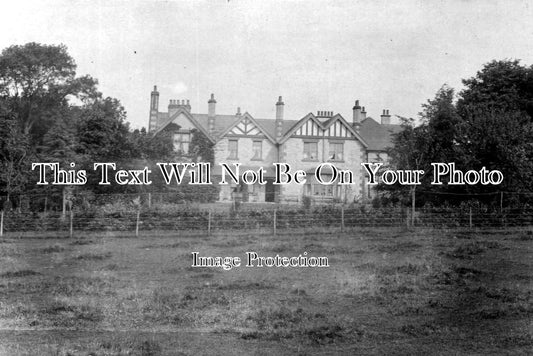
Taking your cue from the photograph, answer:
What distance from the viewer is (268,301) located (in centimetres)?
1007

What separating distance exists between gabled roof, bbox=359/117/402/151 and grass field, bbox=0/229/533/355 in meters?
30.7

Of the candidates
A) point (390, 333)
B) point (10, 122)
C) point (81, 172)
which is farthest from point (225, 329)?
point (10, 122)

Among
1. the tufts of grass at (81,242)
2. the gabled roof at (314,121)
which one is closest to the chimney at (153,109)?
the gabled roof at (314,121)

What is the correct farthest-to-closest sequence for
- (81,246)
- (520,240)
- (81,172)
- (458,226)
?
(81,172) < (458,226) < (520,240) < (81,246)

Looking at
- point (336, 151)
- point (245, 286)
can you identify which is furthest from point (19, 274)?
point (336, 151)

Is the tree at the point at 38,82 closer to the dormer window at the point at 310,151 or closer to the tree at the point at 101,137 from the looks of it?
the tree at the point at 101,137

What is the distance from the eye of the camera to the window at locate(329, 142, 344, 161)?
4291 centimetres

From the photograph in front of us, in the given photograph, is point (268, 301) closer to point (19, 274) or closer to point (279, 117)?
point (19, 274)

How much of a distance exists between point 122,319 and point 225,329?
1.83 m

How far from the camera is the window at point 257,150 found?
42500 millimetres

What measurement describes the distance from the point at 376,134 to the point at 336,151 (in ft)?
31.1

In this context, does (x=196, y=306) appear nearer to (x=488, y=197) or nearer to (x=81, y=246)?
(x=81, y=246)

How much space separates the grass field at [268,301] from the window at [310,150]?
25.3 meters

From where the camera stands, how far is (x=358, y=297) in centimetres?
1055
